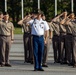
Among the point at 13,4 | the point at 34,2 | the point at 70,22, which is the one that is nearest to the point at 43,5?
the point at 34,2

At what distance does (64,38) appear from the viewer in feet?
53.6

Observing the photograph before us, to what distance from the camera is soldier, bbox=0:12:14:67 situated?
49.9 feet

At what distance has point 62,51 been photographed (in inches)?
650

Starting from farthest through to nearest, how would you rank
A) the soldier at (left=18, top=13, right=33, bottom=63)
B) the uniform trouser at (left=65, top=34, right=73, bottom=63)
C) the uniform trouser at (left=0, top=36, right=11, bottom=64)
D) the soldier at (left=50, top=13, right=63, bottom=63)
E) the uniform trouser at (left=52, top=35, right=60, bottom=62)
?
the uniform trouser at (left=52, top=35, right=60, bottom=62) → the soldier at (left=18, top=13, right=33, bottom=63) → the soldier at (left=50, top=13, right=63, bottom=63) → the uniform trouser at (left=65, top=34, right=73, bottom=63) → the uniform trouser at (left=0, top=36, right=11, bottom=64)

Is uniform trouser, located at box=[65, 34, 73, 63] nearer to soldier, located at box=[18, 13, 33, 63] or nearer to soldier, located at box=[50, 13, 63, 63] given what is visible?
soldier, located at box=[50, 13, 63, 63]

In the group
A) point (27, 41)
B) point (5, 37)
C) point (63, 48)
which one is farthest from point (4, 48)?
point (63, 48)

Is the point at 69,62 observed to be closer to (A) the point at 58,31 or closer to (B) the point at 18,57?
(A) the point at 58,31

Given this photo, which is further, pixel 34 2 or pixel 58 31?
pixel 34 2

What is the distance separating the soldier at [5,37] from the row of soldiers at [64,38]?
1.40m

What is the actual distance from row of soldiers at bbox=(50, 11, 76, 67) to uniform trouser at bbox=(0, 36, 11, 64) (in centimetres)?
152

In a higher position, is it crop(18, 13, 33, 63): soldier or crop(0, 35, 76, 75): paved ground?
crop(18, 13, 33, 63): soldier

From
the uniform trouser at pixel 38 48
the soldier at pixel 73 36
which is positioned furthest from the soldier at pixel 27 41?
the uniform trouser at pixel 38 48

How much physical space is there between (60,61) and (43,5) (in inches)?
1190

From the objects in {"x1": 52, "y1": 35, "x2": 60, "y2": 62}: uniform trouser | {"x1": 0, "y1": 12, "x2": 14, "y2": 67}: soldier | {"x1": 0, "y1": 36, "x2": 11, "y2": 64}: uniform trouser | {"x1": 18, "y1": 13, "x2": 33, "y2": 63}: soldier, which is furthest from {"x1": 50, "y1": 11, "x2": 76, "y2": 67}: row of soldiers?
{"x1": 0, "y1": 36, "x2": 11, "y2": 64}: uniform trouser
